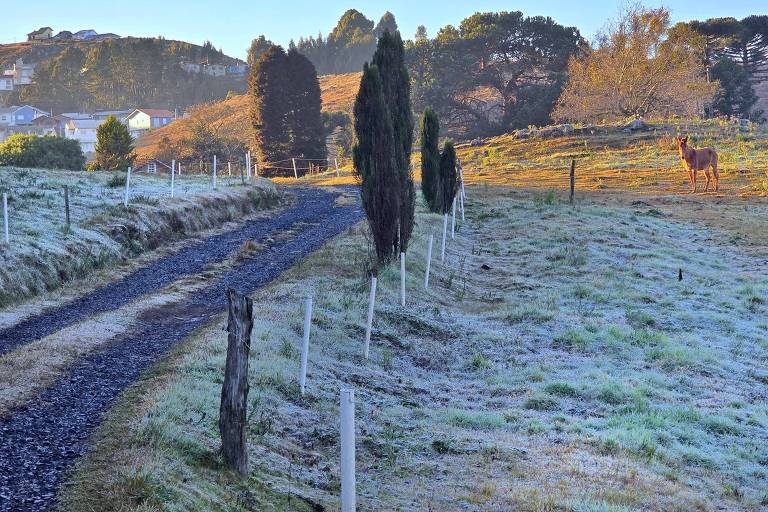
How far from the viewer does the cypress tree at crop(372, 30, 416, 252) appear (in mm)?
19469

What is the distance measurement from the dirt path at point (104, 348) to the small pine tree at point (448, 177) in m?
5.00

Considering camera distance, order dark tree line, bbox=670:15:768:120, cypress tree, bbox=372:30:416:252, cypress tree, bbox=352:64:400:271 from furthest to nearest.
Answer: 1. dark tree line, bbox=670:15:768:120
2. cypress tree, bbox=372:30:416:252
3. cypress tree, bbox=352:64:400:271

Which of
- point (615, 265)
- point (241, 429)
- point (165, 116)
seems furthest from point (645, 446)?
point (165, 116)

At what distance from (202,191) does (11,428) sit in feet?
70.1

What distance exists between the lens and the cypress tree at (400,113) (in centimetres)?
1947

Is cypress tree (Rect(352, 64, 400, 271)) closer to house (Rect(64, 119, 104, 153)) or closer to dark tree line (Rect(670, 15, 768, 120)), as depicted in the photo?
dark tree line (Rect(670, 15, 768, 120))

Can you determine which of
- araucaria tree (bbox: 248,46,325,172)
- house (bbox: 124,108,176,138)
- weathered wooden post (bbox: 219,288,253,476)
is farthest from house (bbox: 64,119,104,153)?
weathered wooden post (bbox: 219,288,253,476)

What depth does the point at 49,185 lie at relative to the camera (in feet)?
92.6

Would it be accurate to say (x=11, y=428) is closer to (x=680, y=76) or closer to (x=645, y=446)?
(x=645, y=446)

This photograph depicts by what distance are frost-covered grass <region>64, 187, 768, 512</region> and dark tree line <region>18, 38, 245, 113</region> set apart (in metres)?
141

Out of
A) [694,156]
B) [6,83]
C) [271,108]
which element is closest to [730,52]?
[271,108]

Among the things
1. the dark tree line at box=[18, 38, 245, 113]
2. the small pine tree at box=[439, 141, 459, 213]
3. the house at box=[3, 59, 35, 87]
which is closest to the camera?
the small pine tree at box=[439, 141, 459, 213]

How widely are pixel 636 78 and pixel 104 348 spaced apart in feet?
194

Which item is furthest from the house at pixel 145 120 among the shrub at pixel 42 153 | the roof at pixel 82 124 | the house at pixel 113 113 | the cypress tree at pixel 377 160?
the cypress tree at pixel 377 160
